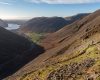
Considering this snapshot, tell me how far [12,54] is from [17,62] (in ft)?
45.9

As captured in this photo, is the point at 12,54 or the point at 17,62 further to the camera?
the point at 12,54

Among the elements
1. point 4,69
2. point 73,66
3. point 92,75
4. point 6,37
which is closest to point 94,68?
point 92,75

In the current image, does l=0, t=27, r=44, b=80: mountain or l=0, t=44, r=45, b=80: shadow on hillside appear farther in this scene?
l=0, t=27, r=44, b=80: mountain

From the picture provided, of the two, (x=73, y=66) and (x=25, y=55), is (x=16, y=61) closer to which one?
(x=25, y=55)

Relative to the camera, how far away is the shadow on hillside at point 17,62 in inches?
3944

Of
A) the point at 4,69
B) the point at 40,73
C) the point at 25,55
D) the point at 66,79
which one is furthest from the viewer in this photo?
the point at 25,55

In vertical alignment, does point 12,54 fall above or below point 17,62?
above

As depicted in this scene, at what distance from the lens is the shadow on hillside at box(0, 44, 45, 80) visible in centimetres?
10019

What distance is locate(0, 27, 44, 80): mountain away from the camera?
107 metres

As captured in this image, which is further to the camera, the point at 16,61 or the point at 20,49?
the point at 20,49

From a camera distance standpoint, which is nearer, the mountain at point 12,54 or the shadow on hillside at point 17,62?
the shadow on hillside at point 17,62

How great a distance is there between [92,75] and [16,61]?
75509 mm

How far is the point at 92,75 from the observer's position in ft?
152

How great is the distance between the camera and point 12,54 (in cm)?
12950
